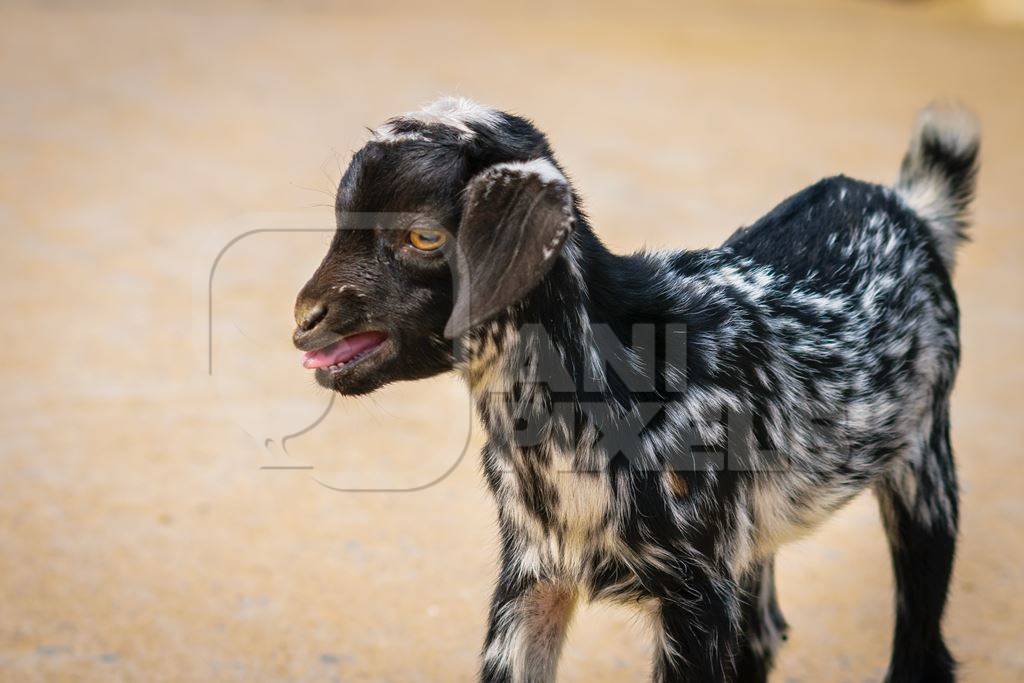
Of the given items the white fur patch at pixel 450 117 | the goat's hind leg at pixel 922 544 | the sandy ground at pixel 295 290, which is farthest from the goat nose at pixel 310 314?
the goat's hind leg at pixel 922 544

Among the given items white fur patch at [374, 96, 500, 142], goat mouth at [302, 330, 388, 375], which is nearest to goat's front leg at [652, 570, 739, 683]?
goat mouth at [302, 330, 388, 375]

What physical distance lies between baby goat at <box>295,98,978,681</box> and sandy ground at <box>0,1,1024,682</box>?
63 centimetres

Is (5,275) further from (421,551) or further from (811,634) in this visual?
(811,634)

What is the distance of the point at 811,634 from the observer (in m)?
5.07

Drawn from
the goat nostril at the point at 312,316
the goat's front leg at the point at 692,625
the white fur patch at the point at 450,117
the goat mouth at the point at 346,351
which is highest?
the white fur patch at the point at 450,117

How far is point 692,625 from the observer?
10.9ft

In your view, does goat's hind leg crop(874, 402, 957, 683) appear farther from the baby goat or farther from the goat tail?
the goat tail

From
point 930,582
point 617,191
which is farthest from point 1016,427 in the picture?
point 617,191

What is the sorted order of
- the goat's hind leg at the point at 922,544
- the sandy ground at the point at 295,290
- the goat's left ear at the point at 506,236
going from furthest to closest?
the sandy ground at the point at 295,290, the goat's hind leg at the point at 922,544, the goat's left ear at the point at 506,236

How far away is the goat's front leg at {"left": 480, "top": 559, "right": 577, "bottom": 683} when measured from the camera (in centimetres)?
350

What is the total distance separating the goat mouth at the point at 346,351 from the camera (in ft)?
10.9

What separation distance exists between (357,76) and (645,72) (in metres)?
3.11

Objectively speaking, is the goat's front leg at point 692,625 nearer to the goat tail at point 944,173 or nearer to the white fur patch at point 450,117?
the white fur patch at point 450,117

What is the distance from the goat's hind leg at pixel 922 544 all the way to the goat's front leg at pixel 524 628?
1.28 metres
